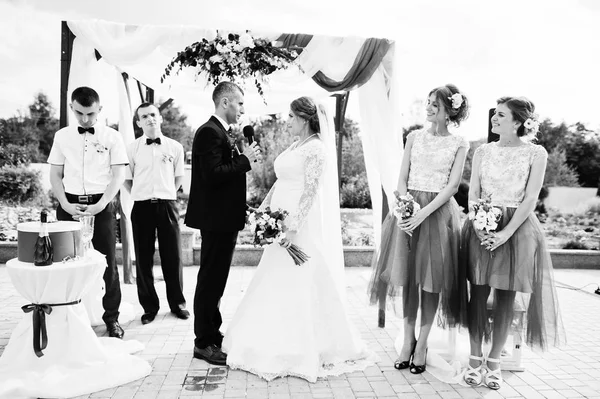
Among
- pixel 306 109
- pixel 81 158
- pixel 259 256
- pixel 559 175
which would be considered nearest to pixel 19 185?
pixel 259 256

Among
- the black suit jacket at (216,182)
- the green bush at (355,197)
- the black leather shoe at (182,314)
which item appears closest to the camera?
the black suit jacket at (216,182)

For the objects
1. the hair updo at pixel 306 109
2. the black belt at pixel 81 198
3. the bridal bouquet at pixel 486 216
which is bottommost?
the bridal bouquet at pixel 486 216

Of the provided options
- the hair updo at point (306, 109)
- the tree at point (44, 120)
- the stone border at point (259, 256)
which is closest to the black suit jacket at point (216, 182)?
the hair updo at point (306, 109)

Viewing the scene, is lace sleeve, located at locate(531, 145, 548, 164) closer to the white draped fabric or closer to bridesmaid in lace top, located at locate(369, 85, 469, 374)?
bridesmaid in lace top, located at locate(369, 85, 469, 374)

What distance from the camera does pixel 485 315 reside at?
3.44m

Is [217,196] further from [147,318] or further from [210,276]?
[147,318]

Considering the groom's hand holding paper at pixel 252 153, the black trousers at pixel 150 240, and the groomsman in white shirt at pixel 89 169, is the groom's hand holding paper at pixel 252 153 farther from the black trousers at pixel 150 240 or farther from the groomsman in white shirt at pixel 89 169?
the black trousers at pixel 150 240

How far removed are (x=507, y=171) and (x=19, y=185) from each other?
11350mm

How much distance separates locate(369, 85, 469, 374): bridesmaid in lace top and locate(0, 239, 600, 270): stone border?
3869mm

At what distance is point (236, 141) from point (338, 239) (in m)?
1.11

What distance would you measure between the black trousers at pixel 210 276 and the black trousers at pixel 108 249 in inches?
38.5

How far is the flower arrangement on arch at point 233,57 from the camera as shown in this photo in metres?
4.16

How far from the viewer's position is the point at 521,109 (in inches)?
130

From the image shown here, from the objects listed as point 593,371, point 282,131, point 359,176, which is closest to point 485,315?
point 593,371
